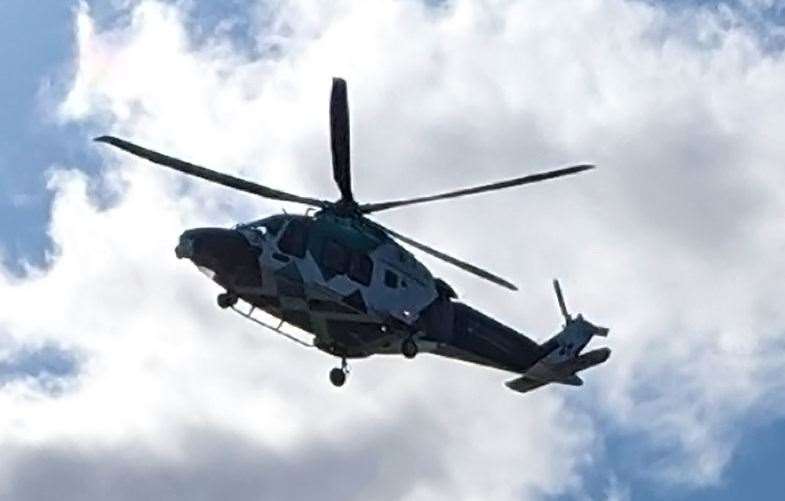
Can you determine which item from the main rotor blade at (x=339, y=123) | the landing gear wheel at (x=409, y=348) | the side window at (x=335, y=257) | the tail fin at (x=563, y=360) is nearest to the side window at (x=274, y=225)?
the side window at (x=335, y=257)

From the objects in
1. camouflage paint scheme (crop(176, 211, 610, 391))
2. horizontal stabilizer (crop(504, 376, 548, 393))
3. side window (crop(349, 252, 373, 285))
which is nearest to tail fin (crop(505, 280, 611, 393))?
horizontal stabilizer (crop(504, 376, 548, 393))

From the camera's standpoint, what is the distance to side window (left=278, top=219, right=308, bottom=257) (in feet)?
230

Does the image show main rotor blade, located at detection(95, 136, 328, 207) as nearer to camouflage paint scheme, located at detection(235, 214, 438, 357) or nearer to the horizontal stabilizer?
camouflage paint scheme, located at detection(235, 214, 438, 357)

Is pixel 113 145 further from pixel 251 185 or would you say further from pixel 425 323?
pixel 425 323

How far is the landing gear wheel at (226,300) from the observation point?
69.0 m

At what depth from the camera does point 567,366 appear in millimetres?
81062

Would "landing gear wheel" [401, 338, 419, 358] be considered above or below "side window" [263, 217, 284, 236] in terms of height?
below

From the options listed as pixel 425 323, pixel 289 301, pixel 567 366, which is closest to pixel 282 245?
pixel 289 301

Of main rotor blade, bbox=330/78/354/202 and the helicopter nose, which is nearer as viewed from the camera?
the helicopter nose

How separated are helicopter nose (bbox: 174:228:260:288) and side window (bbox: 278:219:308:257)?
1392mm

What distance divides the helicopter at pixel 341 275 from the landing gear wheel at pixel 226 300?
0.04 meters

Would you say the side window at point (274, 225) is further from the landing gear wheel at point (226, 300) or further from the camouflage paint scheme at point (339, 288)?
the landing gear wheel at point (226, 300)

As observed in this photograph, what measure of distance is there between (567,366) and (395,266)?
43.5 feet

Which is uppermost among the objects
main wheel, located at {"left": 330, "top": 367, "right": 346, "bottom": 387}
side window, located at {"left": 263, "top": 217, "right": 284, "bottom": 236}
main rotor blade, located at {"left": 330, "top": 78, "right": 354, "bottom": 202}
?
main rotor blade, located at {"left": 330, "top": 78, "right": 354, "bottom": 202}
